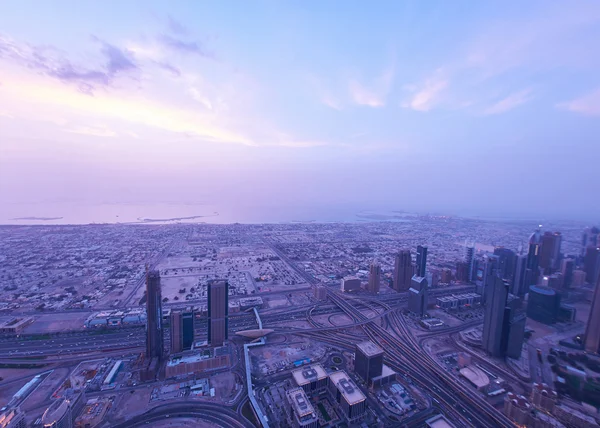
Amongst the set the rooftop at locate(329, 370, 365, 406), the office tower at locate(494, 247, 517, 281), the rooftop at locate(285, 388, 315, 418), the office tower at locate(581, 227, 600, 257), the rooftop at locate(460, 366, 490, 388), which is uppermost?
the office tower at locate(581, 227, 600, 257)

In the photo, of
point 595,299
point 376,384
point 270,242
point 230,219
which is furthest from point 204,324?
point 230,219

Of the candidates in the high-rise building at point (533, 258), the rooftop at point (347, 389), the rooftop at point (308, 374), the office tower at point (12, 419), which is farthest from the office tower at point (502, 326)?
the office tower at point (12, 419)

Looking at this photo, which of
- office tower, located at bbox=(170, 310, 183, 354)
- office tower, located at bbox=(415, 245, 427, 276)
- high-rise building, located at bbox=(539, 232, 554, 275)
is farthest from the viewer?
high-rise building, located at bbox=(539, 232, 554, 275)

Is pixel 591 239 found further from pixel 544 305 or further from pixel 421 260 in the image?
pixel 421 260

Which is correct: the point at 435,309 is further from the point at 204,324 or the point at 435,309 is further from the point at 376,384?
the point at 204,324

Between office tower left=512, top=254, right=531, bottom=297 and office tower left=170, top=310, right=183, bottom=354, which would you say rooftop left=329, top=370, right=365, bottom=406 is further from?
office tower left=512, top=254, right=531, bottom=297

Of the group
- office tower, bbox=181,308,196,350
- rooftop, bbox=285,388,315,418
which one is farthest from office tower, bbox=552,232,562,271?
office tower, bbox=181,308,196,350

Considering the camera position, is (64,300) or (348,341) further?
(64,300)

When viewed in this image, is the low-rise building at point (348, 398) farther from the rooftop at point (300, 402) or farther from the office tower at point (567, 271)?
the office tower at point (567, 271)
